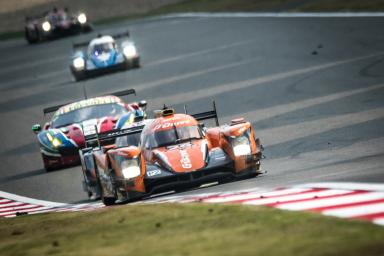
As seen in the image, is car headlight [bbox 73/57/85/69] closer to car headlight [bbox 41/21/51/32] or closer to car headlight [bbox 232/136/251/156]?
car headlight [bbox 232/136/251/156]

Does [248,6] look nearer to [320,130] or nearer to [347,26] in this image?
[347,26]

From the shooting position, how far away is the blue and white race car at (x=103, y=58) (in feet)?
123

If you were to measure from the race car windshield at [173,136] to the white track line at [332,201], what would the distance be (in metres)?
4.78

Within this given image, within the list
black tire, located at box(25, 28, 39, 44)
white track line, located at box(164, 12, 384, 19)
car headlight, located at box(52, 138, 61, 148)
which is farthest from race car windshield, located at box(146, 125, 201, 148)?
black tire, located at box(25, 28, 39, 44)

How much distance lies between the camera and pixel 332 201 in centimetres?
1123

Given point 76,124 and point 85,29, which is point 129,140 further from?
point 85,29

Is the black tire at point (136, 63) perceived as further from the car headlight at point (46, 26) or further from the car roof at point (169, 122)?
the car headlight at point (46, 26)

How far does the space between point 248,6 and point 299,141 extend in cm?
3594

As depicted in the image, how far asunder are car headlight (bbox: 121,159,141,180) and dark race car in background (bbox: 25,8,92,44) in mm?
44927

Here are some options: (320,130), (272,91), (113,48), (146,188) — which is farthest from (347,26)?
(146,188)

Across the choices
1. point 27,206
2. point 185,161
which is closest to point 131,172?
point 185,161

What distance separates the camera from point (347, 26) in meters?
36.2

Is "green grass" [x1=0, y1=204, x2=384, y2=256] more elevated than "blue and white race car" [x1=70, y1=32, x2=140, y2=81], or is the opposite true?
"blue and white race car" [x1=70, y1=32, x2=140, y2=81]

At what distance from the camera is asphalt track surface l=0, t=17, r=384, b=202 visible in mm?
17516
